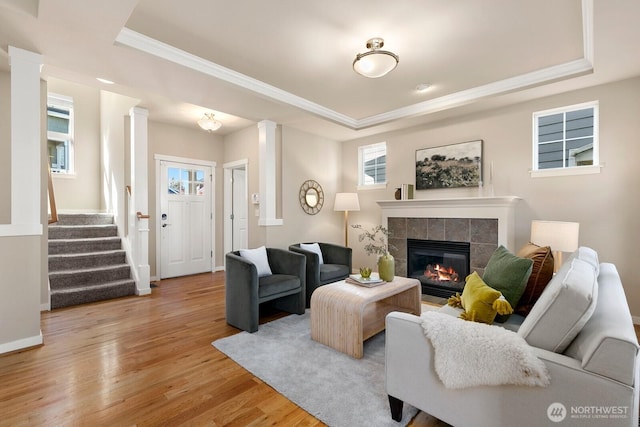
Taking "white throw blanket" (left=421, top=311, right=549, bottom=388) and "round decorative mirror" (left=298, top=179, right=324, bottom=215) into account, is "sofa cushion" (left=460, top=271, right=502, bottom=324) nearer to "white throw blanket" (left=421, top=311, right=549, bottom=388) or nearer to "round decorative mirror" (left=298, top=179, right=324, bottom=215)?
"white throw blanket" (left=421, top=311, right=549, bottom=388)

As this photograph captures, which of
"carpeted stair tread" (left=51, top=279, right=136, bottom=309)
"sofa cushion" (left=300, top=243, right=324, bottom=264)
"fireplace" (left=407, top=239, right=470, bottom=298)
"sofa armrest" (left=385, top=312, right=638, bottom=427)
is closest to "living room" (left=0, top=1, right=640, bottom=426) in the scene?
"carpeted stair tread" (left=51, top=279, right=136, bottom=309)

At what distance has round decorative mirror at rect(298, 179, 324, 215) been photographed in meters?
5.01

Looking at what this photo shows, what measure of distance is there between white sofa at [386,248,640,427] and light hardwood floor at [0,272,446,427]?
393mm

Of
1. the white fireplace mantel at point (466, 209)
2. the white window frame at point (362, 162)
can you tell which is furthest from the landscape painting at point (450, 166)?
the white window frame at point (362, 162)

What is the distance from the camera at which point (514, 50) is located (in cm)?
276

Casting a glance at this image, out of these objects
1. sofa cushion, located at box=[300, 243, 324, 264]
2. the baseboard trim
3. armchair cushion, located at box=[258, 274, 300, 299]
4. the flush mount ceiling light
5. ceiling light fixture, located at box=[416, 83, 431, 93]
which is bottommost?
the baseboard trim

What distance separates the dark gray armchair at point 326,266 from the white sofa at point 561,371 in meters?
2.18

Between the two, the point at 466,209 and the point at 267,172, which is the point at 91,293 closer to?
the point at 267,172

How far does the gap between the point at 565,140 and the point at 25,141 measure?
5.56 metres

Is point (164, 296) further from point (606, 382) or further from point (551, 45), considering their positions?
point (551, 45)

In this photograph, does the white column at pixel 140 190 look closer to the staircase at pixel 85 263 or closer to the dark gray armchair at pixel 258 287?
the staircase at pixel 85 263

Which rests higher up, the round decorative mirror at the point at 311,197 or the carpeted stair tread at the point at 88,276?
the round decorative mirror at the point at 311,197

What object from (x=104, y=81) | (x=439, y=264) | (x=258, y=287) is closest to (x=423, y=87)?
(x=439, y=264)

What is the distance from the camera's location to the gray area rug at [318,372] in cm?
175
